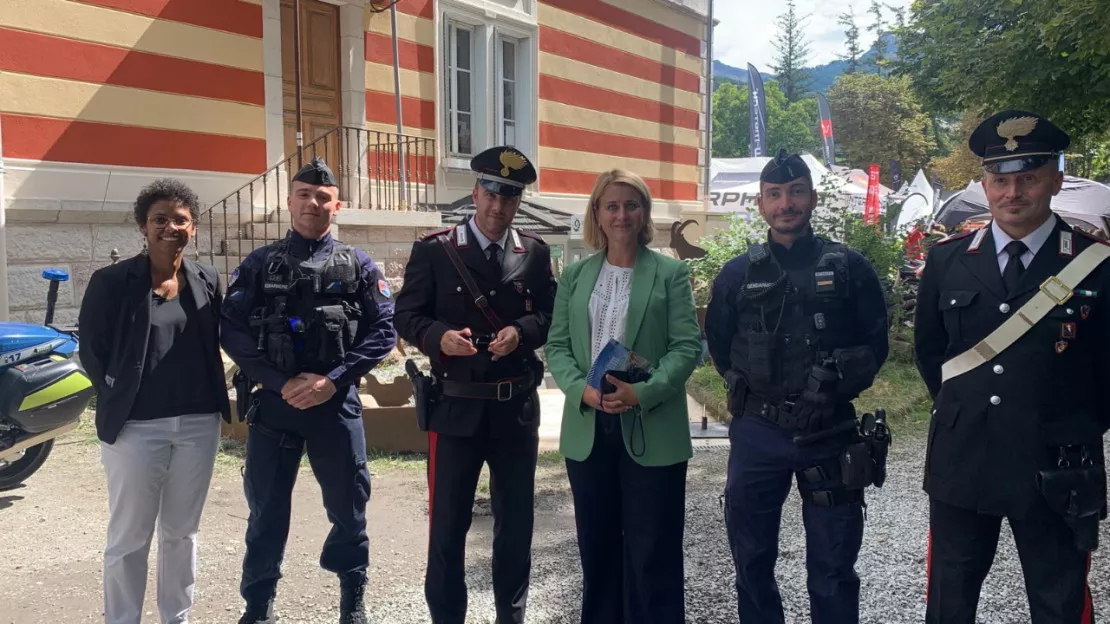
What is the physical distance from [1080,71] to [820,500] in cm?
868

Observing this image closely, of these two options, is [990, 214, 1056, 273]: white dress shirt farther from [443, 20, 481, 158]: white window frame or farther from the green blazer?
[443, 20, 481, 158]: white window frame

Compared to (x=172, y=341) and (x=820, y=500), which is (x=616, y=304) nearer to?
(x=820, y=500)

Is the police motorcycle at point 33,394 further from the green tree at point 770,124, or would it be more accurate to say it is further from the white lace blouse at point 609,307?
the green tree at point 770,124

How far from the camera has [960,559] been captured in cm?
290

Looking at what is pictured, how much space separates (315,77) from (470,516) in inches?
325

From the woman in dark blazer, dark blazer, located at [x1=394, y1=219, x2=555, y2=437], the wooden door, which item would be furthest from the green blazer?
the wooden door

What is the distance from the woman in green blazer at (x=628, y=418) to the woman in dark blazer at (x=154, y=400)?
59.6 inches

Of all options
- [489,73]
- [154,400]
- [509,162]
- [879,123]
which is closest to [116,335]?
[154,400]

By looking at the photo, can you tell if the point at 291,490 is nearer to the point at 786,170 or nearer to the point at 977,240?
the point at 786,170

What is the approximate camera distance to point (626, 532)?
10.8 feet

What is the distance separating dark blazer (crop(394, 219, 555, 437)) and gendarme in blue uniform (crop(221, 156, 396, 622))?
1.07ft

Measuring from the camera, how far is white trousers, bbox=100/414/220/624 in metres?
3.25

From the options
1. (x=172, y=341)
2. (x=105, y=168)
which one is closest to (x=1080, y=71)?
(x=172, y=341)

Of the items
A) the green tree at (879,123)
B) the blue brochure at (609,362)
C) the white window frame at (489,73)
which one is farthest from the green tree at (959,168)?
the blue brochure at (609,362)
